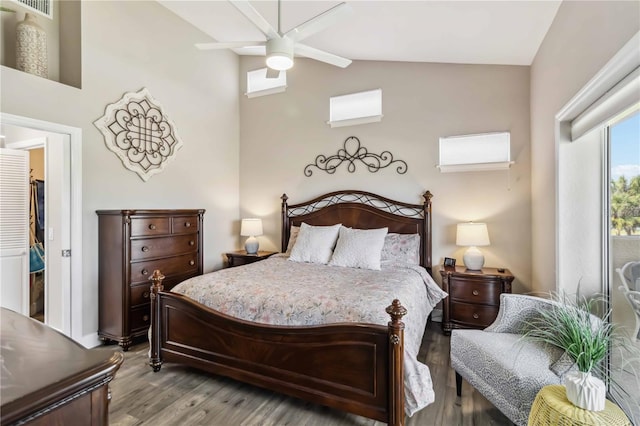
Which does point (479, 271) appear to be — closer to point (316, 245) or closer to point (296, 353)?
point (316, 245)

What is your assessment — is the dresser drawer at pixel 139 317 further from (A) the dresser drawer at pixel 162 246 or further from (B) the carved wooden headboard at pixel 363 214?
(B) the carved wooden headboard at pixel 363 214

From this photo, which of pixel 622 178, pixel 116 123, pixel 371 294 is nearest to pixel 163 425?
pixel 371 294

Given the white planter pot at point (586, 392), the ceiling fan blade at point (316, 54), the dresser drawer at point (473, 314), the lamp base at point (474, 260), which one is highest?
the ceiling fan blade at point (316, 54)

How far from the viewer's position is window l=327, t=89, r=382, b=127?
4168mm

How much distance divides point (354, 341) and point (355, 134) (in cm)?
296

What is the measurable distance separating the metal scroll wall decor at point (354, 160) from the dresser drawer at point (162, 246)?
180 cm

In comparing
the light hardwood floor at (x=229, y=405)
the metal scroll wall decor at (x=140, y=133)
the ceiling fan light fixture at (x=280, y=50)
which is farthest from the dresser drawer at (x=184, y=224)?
the ceiling fan light fixture at (x=280, y=50)

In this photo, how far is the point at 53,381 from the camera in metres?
0.68

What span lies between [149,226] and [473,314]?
11.3 ft

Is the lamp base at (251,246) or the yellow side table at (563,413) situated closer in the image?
the yellow side table at (563,413)

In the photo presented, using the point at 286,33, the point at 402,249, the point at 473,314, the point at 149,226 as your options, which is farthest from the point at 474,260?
the point at 149,226

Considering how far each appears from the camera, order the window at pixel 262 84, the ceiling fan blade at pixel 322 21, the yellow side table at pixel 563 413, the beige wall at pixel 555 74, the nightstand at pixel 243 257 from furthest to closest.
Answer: the window at pixel 262 84, the nightstand at pixel 243 257, the ceiling fan blade at pixel 322 21, the beige wall at pixel 555 74, the yellow side table at pixel 563 413

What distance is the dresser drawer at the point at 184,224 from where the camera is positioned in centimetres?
353

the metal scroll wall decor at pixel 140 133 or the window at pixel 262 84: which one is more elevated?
the window at pixel 262 84
